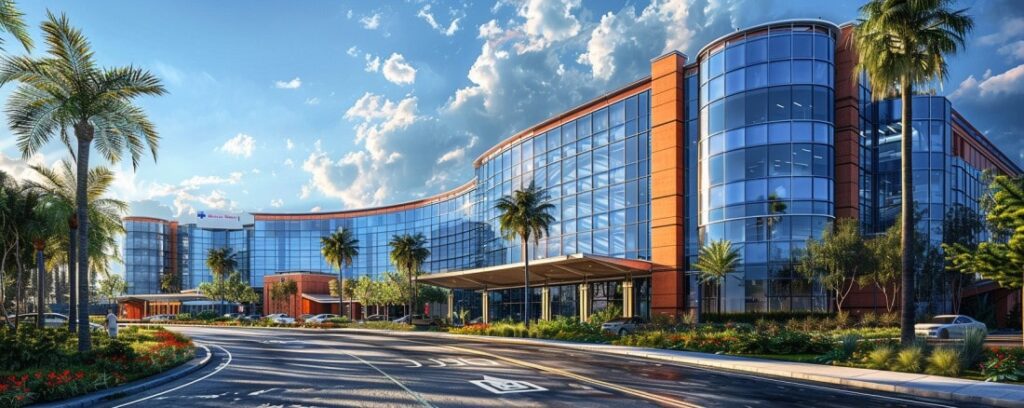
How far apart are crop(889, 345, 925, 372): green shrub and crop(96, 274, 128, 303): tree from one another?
116 meters

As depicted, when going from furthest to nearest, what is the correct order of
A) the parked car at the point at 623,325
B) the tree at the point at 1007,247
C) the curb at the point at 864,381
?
the parked car at the point at 623,325, the tree at the point at 1007,247, the curb at the point at 864,381

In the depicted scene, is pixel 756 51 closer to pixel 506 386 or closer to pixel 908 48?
pixel 908 48

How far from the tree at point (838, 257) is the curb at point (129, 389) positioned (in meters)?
34.2

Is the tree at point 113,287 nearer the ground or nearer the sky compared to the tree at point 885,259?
nearer the ground

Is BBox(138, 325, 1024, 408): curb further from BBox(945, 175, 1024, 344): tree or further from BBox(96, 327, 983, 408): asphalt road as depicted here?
BBox(945, 175, 1024, 344): tree

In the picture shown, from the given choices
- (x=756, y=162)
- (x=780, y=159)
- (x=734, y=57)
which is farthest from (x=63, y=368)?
(x=734, y=57)

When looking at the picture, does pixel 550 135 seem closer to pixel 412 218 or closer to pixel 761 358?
pixel 761 358

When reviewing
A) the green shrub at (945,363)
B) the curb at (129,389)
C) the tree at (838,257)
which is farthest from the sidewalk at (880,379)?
the tree at (838,257)

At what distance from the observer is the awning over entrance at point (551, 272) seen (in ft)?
149

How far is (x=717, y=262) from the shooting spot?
42469 millimetres

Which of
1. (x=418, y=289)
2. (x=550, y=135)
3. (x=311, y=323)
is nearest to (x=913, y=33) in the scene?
(x=550, y=135)

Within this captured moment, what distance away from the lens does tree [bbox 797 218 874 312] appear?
1487 inches

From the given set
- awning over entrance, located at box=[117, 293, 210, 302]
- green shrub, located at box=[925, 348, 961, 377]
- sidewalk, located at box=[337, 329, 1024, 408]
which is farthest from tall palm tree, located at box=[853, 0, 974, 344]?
awning over entrance, located at box=[117, 293, 210, 302]

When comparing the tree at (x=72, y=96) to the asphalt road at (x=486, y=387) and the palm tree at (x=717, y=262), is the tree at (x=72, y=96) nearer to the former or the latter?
the asphalt road at (x=486, y=387)
